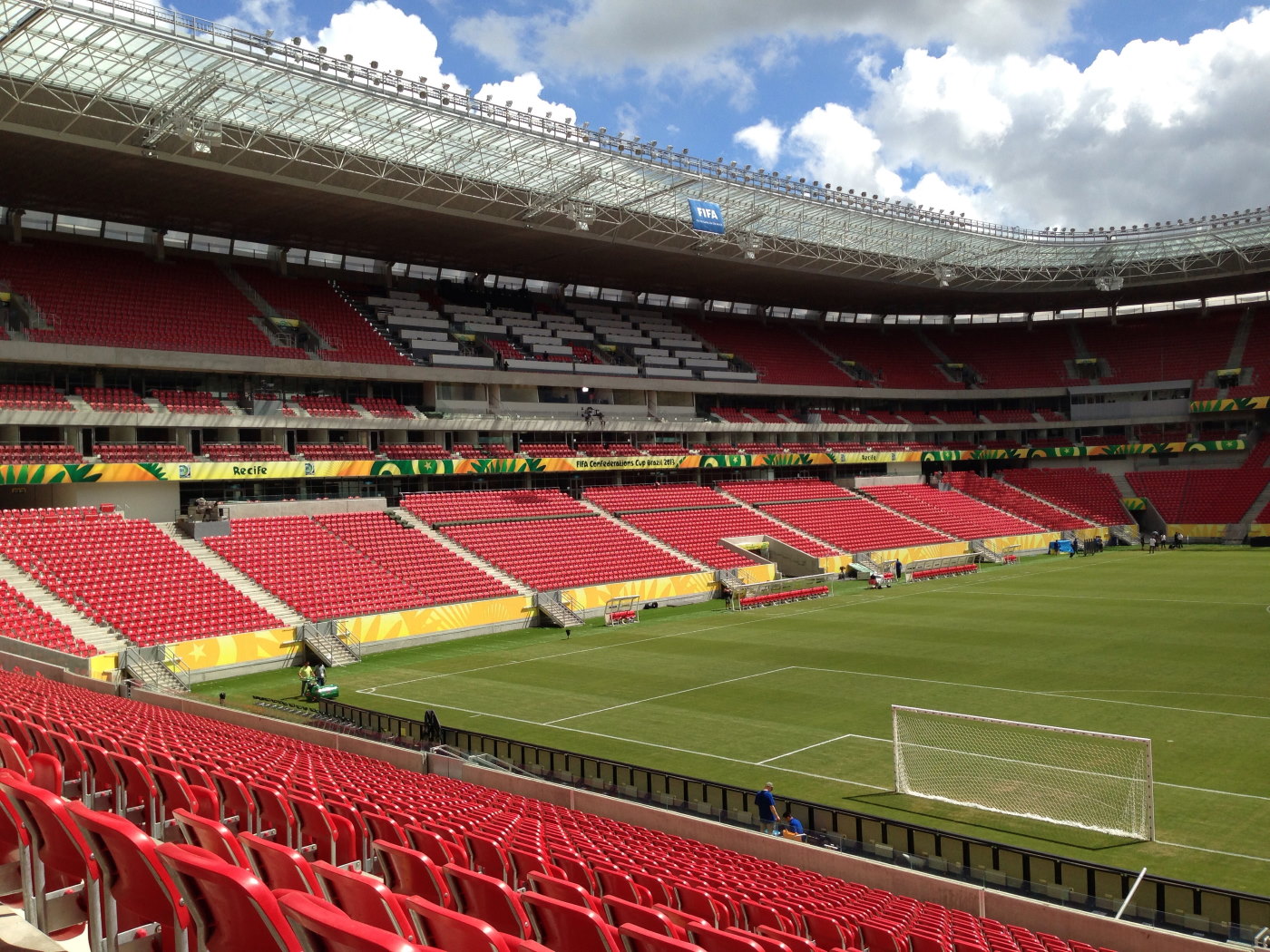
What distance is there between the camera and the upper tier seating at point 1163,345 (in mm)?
77312

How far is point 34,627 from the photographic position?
97.1 feet

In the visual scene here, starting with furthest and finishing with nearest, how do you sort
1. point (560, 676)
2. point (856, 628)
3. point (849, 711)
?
1. point (856, 628)
2. point (560, 676)
3. point (849, 711)

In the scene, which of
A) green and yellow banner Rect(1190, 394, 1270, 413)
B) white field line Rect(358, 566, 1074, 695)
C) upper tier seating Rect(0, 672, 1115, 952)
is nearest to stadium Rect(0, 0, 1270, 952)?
upper tier seating Rect(0, 672, 1115, 952)

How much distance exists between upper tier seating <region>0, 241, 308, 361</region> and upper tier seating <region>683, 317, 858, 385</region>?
1345 inches

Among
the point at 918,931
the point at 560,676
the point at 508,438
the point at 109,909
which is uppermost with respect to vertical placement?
the point at 508,438

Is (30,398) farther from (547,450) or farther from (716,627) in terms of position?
(716,627)

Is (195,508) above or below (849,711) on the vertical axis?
above

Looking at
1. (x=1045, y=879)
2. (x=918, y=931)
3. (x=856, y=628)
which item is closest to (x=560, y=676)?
(x=856, y=628)

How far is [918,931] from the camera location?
872 centimetres

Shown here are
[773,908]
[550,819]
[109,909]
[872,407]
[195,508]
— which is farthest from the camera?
[872,407]

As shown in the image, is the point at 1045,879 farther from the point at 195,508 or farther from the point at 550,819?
the point at 195,508

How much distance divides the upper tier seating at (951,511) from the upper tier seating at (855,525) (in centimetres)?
211

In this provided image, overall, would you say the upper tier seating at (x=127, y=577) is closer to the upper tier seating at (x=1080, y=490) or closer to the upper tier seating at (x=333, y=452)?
the upper tier seating at (x=333, y=452)

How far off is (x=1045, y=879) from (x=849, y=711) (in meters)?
12.0
